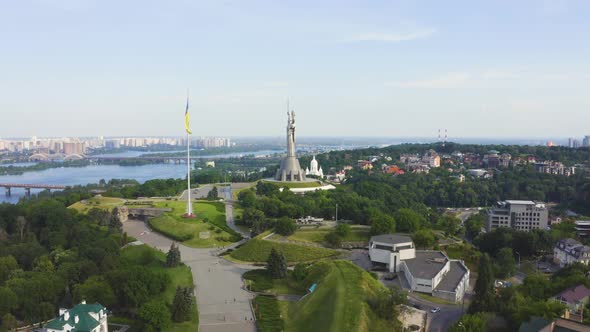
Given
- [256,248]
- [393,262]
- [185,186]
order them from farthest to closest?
[185,186]
[256,248]
[393,262]

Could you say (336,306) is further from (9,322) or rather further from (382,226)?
(382,226)

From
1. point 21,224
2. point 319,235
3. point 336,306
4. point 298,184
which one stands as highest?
point 298,184

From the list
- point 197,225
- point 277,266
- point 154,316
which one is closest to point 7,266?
point 154,316

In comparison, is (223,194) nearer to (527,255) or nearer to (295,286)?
(295,286)

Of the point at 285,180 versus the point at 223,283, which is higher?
the point at 285,180

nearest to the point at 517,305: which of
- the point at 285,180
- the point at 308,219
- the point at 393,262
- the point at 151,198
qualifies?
the point at 393,262

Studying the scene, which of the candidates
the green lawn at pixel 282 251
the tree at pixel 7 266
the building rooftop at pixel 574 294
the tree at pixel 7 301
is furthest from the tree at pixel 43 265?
the building rooftop at pixel 574 294

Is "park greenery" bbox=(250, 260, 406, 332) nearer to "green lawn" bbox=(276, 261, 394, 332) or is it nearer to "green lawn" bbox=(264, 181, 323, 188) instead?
"green lawn" bbox=(276, 261, 394, 332)
